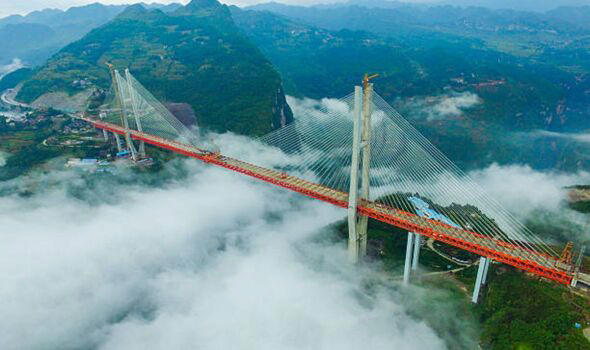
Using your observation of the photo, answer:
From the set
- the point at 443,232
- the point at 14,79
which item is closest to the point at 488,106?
the point at 443,232

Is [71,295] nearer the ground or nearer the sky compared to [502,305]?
nearer the ground

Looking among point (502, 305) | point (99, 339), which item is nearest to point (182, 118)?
point (99, 339)

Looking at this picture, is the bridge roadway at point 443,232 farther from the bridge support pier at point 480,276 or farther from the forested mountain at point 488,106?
the forested mountain at point 488,106

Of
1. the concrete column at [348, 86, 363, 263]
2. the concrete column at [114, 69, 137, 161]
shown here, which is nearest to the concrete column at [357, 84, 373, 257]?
the concrete column at [348, 86, 363, 263]

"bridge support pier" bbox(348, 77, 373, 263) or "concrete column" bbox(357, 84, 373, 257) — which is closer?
"bridge support pier" bbox(348, 77, 373, 263)

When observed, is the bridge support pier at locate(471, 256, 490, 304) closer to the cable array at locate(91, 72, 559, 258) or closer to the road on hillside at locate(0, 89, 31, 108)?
the cable array at locate(91, 72, 559, 258)

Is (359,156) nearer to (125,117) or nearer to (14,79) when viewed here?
(125,117)

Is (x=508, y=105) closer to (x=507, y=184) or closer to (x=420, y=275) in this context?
(x=507, y=184)
